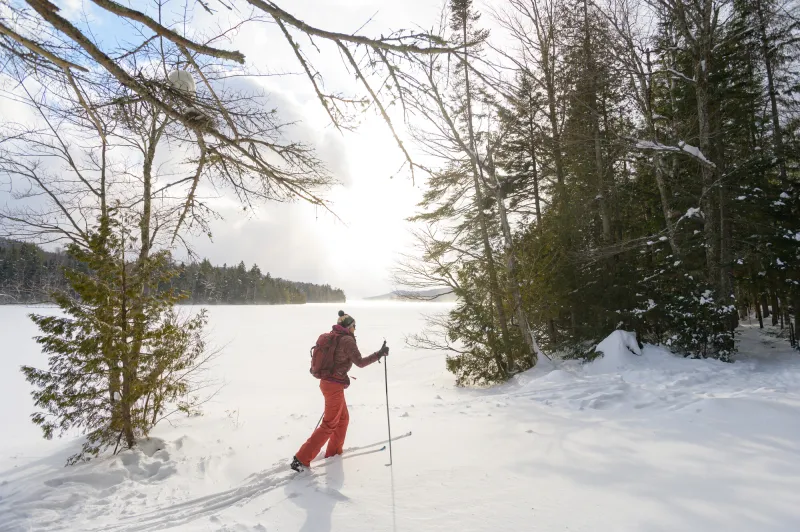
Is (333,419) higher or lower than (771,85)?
lower

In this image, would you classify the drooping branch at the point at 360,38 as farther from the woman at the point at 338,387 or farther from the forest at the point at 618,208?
the forest at the point at 618,208

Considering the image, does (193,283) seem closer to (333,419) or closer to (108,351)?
(108,351)

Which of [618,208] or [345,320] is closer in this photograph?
[345,320]

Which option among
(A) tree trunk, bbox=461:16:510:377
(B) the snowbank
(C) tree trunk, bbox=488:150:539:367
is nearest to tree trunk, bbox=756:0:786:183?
(B) the snowbank

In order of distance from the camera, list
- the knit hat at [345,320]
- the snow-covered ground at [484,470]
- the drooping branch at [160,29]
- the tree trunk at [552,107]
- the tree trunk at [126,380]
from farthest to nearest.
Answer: the tree trunk at [552,107] < the tree trunk at [126,380] < the knit hat at [345,320] < the snow-covered ground at [484,470] < the drooping branch at [160,29]

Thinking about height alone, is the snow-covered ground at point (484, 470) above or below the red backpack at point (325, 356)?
below

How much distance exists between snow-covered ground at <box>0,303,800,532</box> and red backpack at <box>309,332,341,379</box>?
100 cm

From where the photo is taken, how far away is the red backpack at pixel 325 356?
4391 millimetres

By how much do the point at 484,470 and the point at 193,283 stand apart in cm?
3204

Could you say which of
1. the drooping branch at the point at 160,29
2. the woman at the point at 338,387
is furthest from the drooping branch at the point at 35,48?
the woman at the point at 338,387

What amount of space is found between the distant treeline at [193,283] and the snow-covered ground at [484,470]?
2344mm

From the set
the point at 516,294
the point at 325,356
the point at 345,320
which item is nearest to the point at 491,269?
the point at 516,294

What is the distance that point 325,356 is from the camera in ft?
14.4

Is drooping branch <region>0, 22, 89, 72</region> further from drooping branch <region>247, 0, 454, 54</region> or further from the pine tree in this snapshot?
the pine tree
